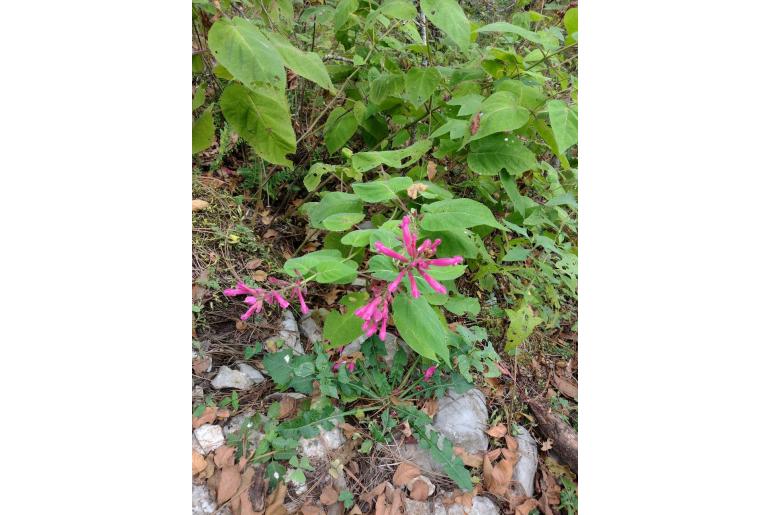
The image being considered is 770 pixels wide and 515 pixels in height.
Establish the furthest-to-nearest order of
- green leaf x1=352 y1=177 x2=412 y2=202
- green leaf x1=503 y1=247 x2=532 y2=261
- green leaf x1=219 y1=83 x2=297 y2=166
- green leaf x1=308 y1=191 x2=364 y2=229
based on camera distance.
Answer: green leaf x1=503 y1=247 x2=532 y2=261 → green leaf x1=308 y1=191 x2=364 y2=229 → green leaf x1=352 y1=177 x2=412 y2=202 → green leaf x1=219 y1=83 x2=297 y2=166

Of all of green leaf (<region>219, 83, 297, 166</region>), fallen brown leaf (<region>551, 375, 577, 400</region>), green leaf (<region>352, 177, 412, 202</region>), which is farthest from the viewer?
fallen brown leaf (<region>551, 375, 577, 400</region>)

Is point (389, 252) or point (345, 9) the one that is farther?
point (345, 9)

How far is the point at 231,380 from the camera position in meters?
1.45

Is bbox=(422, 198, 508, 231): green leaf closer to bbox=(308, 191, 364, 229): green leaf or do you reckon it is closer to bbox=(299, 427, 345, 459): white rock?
bbox=(308, 191, 364, 229): green leaf

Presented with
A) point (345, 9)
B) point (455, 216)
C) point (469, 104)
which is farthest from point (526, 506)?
point (345, 9)

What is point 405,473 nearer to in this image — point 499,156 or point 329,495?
point 329,495

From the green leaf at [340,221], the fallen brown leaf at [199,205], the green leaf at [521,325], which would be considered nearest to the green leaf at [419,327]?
the green leaf at [340,221]

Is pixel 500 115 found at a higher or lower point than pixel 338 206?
higher

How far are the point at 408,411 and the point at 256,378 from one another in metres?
0.49

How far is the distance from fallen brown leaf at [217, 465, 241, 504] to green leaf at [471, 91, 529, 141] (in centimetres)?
110

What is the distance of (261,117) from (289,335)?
0.79m

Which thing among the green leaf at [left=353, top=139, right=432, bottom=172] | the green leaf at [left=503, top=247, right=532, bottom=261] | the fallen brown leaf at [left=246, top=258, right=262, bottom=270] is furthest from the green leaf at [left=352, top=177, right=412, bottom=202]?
the fallen brown leaf at [left=246, top=258, right=262, bottom=270]

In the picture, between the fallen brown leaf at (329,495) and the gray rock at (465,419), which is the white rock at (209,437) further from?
the gray rock at (465,419)

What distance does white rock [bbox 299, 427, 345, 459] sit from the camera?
1.36 meters
